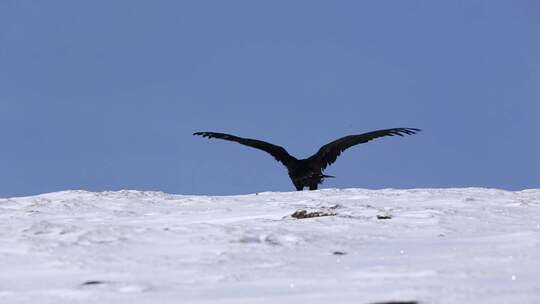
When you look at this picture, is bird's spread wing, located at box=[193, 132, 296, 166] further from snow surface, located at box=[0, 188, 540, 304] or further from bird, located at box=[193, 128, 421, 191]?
snow surface, located at box=[0, 188, 540, 304]

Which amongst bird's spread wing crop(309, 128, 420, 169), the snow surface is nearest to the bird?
bird's spread wing crop(309, 128, 420, 169)

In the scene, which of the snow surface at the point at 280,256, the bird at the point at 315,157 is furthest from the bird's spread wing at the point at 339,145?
the snow surface at the point at 280,256

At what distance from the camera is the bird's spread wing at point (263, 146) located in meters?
17.8

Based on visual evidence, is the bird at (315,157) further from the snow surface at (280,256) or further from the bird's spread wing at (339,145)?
the snow surface at (280,256)

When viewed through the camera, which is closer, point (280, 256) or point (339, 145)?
point (280, 256)

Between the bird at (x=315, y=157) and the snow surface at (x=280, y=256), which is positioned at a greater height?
the bird at (x=315, y=157)

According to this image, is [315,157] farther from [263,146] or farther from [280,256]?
[280,256]

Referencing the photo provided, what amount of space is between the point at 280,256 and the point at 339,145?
35.9ft

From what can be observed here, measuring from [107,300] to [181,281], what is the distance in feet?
2.05

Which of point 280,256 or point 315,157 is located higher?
point 315,157

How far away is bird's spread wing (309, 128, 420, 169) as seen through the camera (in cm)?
1734

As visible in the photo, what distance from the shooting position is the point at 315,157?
17531 mm

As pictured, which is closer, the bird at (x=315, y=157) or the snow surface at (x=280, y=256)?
the snow surface at (x=280, y=256)

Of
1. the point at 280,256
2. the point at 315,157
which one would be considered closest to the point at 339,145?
the point at 315,157
